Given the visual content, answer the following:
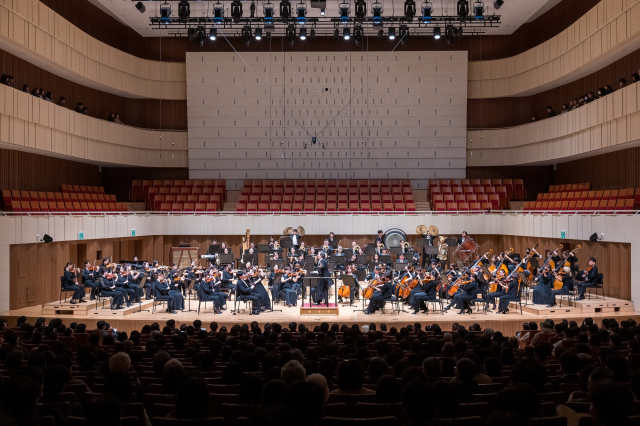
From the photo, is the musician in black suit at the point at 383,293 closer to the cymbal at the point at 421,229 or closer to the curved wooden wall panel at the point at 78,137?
the cymbal at the point at 421,229

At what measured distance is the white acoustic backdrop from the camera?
26.3 meters

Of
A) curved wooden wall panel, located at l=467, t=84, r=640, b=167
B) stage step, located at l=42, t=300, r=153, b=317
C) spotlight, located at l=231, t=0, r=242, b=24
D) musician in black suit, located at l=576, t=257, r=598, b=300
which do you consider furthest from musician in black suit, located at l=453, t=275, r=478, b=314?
spotlight, located at l=231, t=0, r=242, b=24

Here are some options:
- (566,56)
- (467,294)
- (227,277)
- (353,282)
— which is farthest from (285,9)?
(467,294)

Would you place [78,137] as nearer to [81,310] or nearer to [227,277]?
[81,310]

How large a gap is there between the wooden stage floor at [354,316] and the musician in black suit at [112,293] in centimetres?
31

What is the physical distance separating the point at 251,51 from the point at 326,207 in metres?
8.48

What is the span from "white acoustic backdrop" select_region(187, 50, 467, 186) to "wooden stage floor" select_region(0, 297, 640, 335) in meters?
11.7

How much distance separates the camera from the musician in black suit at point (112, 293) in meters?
15.7

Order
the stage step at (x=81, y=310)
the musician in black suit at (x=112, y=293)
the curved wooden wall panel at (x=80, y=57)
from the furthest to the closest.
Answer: the curved wooden wall panel at (x=80, y=57) → the musician in black suit at (x=112, y=293) → the stage step at (x=81, y=310)

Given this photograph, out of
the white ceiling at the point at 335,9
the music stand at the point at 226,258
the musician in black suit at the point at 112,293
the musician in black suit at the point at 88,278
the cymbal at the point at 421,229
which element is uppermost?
the white ceiling at the point at 335,9

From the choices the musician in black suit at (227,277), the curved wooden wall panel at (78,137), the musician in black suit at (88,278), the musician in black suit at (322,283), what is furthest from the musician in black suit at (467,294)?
the curved wooden wall panel at (78,137)

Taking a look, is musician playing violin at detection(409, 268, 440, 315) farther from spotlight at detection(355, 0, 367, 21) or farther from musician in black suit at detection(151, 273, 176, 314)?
spotlight at detection(355, 0, 367, 21)

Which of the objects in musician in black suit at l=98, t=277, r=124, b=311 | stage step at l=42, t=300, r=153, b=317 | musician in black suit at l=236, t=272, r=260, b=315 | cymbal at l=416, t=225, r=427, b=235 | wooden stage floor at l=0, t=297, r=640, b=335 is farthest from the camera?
cymbal at l=416, t=225, r=427, b=235

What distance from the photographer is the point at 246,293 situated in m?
15.0
